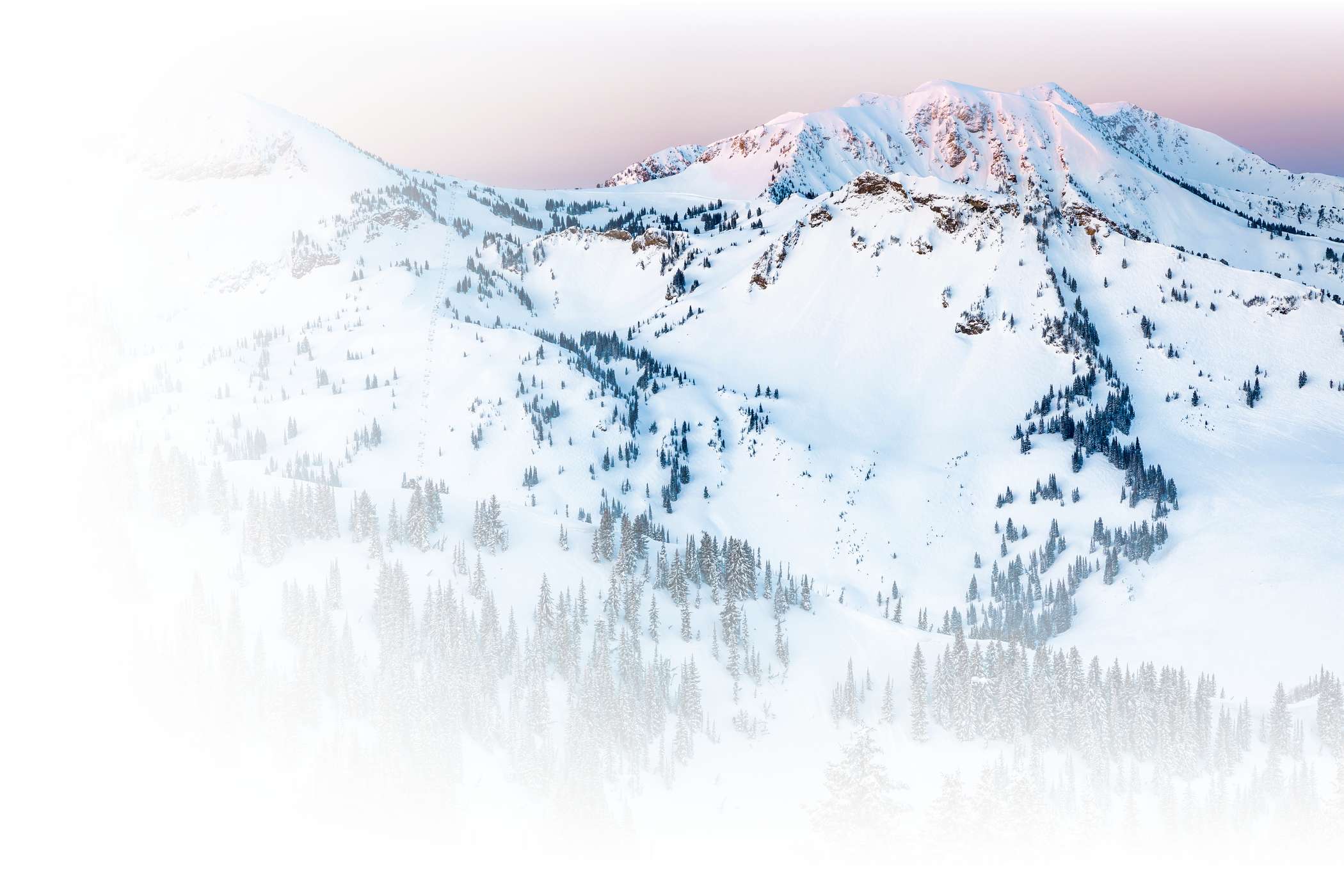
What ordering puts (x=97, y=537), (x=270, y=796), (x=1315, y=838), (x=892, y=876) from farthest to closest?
(x=97, y=537), (x=270, y=796), (x=1315, y=838), (x=892, y=876)

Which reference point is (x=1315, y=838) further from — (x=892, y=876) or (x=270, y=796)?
(x=270, y=796)

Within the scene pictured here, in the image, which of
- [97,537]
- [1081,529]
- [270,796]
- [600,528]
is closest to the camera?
[270,796]

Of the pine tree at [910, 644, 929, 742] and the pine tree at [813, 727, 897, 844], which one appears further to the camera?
the pine tree at [910, 644, 929, 742]

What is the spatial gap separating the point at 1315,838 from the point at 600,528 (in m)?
93.4

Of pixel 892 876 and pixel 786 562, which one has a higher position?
pixel 892 876

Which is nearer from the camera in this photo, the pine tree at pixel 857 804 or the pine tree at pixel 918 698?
the pine tree at pixel 857 804

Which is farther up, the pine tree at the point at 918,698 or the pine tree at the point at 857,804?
the pine tree at the point at 857,804

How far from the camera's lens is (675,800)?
107625mm

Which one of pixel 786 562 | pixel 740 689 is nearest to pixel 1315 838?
pixel 740 689

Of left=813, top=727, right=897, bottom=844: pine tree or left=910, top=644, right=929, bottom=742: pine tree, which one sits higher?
left=813, top=727, right=897, bottom=844: pine tree

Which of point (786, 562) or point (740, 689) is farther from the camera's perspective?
point (786, 562)

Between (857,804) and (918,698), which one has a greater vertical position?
(857,804)

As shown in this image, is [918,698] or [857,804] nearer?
[857,804]

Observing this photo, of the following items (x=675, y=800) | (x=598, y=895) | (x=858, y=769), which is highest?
(x=858, y=769)
